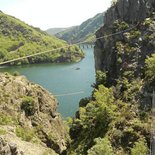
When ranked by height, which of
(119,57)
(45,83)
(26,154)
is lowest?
(45,83)

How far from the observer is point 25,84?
6850 centimetres

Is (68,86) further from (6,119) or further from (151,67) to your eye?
(6,119)

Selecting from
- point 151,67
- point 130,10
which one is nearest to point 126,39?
point 130,10

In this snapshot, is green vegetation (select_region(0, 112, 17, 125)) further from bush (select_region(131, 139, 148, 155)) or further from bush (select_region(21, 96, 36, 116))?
bush (select_region(131, 139, 148, 155))

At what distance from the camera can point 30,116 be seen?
64375 mm

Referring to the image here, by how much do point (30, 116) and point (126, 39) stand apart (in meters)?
30.7

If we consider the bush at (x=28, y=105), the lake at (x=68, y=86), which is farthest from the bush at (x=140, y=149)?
the lake at (x=68, y=86)

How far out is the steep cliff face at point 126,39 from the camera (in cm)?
8025

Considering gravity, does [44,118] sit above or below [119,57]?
below

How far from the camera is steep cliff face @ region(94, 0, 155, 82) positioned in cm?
8025

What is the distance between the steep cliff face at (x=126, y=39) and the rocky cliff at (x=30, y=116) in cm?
1788

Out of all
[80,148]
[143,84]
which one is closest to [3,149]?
[80,148]

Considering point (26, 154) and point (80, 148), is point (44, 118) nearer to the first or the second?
point (80, 148)

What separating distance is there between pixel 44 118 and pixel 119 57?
23.9m
